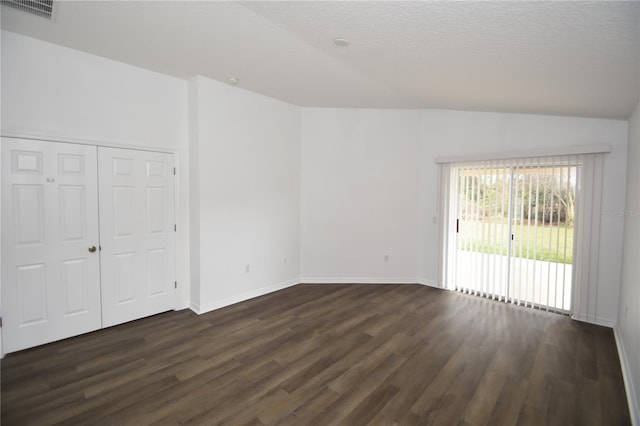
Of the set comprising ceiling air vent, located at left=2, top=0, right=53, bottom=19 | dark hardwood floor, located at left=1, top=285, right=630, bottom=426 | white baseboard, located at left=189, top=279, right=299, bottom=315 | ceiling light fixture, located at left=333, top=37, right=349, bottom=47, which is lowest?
dark hardwood floor, located at left=1, top=285, right=630, bottom=426

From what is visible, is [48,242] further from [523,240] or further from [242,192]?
[523,240]

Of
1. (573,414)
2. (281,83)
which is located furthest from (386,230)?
(573,414)

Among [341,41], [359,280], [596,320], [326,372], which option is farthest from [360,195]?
[596,320]

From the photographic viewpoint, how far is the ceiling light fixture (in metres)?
2.53

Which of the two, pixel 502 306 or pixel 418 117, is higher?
pixel 418 117

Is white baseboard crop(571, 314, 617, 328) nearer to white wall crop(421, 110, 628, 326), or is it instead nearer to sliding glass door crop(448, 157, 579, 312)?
white wall crop(421, 110, 628, 326)

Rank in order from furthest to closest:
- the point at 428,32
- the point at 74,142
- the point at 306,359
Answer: the point at 74,142
the point at 306,359
the point at 428,32

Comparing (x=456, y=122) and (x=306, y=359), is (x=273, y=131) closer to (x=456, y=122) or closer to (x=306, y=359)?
(x=456, y=122)

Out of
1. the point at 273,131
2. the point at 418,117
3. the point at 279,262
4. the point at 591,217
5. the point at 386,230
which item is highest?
the point at 418,117

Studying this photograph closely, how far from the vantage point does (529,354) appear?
116 inches

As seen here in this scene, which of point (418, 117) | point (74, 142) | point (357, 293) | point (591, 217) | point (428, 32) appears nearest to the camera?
point (428, 32)

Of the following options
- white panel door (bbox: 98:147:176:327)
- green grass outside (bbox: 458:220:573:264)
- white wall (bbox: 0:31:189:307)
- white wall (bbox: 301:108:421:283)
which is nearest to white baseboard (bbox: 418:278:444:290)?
white wall (bbox: 301:108:421:283)

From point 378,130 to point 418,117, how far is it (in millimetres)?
718

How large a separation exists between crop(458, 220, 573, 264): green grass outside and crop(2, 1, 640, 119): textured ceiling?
59.0 inches
